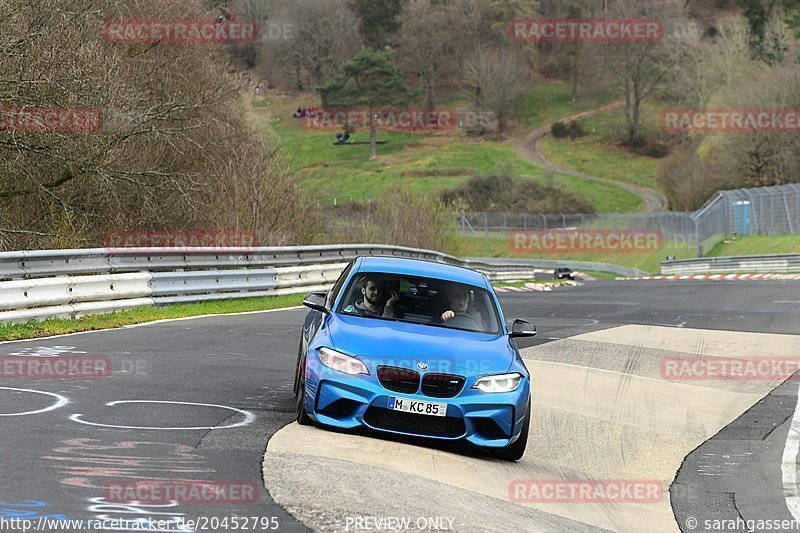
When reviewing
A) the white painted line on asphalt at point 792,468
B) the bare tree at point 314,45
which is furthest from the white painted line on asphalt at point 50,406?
the bare tree at point 314,45

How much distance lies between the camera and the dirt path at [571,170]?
364 feet

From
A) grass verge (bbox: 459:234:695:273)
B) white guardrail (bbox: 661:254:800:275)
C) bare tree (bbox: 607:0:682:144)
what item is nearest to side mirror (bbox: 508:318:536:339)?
white guardrail (bbox: 661:254:800:275)

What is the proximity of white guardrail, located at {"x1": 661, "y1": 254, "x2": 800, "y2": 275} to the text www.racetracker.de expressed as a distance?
145ft

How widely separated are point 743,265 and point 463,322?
4295cm

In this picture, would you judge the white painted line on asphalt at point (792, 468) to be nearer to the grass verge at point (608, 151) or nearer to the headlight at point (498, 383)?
the headlight at point (498, 383)

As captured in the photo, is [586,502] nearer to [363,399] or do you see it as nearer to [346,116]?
[363,399]

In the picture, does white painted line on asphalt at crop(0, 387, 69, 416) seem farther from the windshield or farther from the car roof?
the car roof

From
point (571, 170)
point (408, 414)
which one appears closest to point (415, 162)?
point (571, 170)

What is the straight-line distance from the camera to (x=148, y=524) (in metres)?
5.90

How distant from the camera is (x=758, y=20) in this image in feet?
482

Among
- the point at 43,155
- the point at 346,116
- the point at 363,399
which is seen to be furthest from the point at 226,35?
the point at 346,116

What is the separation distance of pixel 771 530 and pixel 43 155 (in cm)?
1935

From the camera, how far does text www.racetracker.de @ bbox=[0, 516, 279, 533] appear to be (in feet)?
18.6

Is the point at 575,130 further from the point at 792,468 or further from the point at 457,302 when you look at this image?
the point at 792,468
